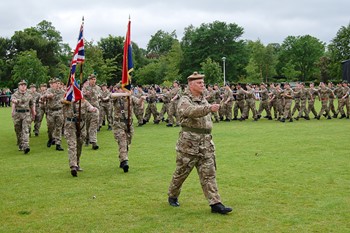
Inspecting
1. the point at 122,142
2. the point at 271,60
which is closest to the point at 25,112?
the point at 122,142

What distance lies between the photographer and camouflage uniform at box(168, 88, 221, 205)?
7.36 meters

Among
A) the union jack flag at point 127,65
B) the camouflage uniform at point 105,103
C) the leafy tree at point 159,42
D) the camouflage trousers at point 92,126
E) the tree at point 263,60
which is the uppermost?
the leafy tree at point 159,42

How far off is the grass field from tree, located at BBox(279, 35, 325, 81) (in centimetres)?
8427

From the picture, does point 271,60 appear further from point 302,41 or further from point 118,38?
point 118,38

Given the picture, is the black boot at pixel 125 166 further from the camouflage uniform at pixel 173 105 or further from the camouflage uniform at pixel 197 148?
the camouflage uniform at pixel 173 105

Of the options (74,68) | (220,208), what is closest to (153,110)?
(74,68)

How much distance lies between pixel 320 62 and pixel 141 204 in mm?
84158

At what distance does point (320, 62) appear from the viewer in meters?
86.4

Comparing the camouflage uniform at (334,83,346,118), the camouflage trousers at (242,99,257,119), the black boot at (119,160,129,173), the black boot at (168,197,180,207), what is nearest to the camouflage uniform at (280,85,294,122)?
the camouflage trousers at (242,99,257,119)

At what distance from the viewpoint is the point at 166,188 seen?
30.4 ft

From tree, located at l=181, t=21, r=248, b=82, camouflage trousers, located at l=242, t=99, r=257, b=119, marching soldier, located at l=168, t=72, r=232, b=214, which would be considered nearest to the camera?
marching soldier, located at l=168, t=72, r=232, b=214

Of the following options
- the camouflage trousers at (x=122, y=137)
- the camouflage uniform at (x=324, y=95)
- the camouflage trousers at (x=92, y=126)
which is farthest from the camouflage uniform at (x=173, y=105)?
the camouflage trousers at (x=122, y=137)

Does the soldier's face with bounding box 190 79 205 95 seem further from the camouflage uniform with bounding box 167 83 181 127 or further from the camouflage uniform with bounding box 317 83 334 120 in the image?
the camouflage uniform with bounding box 317 83 334 120

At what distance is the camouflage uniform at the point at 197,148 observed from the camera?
24.2 ft
